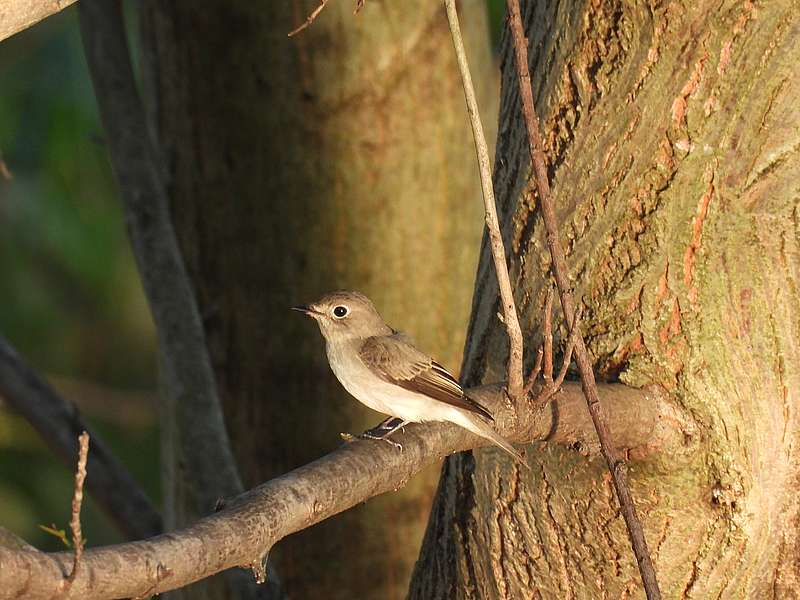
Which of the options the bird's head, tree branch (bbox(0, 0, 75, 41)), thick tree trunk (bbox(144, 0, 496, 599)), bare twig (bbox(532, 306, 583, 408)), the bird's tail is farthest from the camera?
thick tree trunk (bbox(144, 0, 496, 599))

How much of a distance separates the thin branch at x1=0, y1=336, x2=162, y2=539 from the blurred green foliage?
3058mm

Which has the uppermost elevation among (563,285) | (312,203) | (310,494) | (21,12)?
(312,203)

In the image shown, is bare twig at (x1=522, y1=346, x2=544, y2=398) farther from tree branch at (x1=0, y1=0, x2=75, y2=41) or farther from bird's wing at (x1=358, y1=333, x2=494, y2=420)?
tree branch at (x1=0, y1=0, x2=75, y2=41)

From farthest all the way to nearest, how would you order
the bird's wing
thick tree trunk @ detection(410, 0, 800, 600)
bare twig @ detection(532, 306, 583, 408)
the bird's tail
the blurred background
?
the blurred background
the bird's wing
thick tree trunk @ detection(410, 0, 800, 600)
the bird's tail
bare twig @ detection(532, 306, 583, 408)

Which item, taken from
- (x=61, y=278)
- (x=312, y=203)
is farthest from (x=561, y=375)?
(x=61, y=278)

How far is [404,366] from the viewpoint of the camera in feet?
13.2

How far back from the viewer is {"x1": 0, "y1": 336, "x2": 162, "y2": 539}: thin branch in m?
4.70

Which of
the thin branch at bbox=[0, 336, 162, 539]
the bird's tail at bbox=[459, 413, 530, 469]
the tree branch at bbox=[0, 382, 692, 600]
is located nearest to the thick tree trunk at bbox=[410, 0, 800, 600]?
the tree branch at bbox=[0, 382, 692, 600]

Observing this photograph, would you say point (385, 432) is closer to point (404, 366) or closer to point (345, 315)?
point (404, 366)

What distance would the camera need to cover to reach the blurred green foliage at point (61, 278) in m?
8.27

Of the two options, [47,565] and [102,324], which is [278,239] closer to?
[47,565]

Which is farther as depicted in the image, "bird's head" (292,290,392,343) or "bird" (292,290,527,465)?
"bird's head" (292,290,392,343)

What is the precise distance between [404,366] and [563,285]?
1.38m

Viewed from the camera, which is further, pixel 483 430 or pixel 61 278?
pixel 61 278
